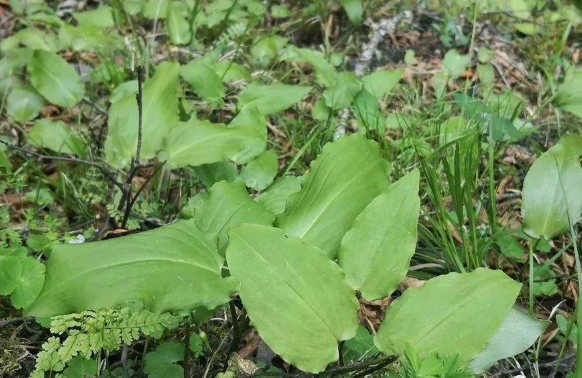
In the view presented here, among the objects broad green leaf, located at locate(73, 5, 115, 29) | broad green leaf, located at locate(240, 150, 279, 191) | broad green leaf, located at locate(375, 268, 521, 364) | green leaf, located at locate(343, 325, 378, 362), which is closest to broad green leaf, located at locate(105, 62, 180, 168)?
broad green leaf, located at locate(240, 150, 279, 191)

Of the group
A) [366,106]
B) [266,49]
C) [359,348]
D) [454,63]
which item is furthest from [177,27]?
[359,348]

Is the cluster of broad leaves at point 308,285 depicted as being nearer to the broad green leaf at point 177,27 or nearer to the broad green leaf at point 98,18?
the broad green leaf at point 177,27

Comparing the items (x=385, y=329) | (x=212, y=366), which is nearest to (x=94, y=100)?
(x=212, y=366)

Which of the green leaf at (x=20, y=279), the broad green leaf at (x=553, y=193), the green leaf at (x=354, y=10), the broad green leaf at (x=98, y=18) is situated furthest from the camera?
the green leaf at (x=354, y=10)

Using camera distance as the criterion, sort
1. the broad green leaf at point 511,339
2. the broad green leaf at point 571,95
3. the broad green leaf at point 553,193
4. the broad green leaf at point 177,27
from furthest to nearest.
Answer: the broad green leaf at point 177,27
the broad green leaf at point 571,95
the broad green leaf at point 553,193
the broad green leaf at point 511,339

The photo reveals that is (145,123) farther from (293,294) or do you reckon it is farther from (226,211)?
(293,294)

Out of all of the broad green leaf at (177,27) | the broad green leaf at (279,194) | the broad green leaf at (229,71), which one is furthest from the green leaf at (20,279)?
the broad green leaf at (177,27)

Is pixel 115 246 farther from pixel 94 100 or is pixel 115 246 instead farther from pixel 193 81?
pixel 94 100
